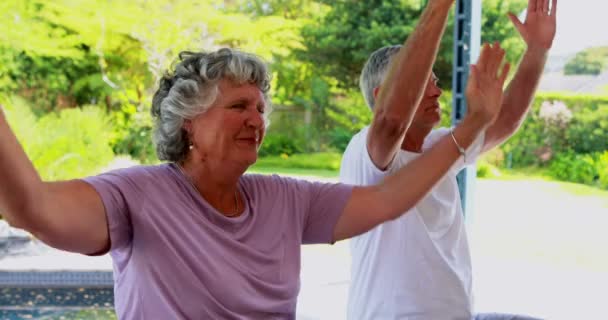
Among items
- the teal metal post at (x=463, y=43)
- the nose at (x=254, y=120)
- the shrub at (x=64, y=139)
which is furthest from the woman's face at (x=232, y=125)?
the shrub at (x=64, y=139)

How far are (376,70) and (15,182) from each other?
99cm

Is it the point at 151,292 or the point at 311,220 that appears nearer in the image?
the point at 151,292

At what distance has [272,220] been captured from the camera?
165 cm

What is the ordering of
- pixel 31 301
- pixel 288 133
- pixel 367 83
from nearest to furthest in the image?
pixel 367 83 < pixel 31 301 < pixel 288 133

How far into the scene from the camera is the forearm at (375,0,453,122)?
1652 mm

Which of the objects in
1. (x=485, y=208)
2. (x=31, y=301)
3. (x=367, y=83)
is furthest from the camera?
(x=485, y=208)

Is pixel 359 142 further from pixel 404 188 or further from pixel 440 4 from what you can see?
pixel 440 4

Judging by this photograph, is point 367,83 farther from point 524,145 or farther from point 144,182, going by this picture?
point 524,145

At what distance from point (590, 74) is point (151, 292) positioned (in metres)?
9.89

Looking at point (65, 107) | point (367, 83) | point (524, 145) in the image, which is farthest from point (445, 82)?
point (367, 83)

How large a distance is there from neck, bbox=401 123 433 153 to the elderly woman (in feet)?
0.82

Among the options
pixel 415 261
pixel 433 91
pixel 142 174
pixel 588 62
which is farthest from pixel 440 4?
pixel 588 62

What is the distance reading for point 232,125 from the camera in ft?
5.27

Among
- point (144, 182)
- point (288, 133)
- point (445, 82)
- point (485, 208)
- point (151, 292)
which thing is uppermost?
point (144, 182)
